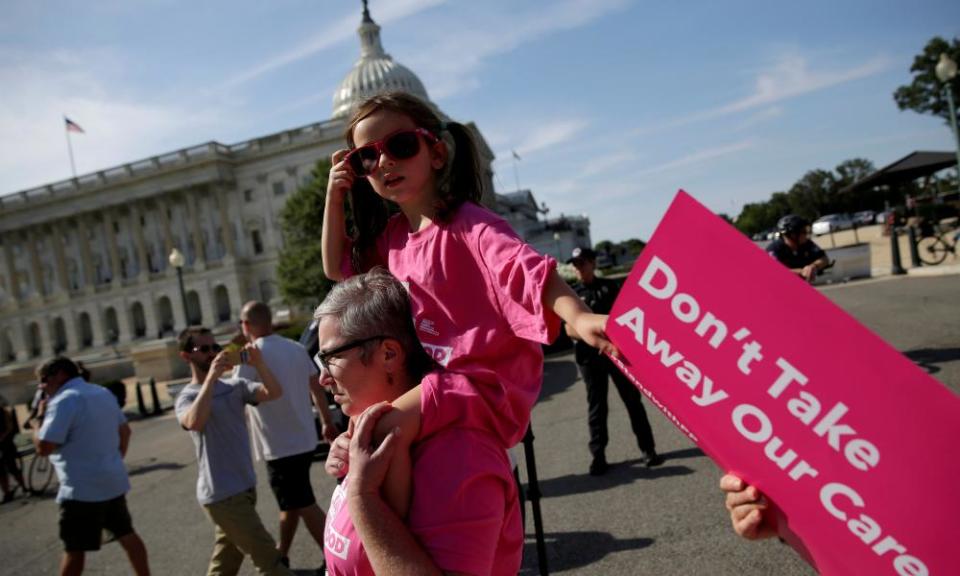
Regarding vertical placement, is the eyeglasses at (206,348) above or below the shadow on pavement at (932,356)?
above

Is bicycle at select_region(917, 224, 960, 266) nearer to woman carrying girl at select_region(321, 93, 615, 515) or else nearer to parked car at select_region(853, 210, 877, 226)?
woman carrying girl at select_region(321, 93, 615, 515)

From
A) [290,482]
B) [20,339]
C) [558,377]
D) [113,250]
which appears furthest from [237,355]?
[20,339]

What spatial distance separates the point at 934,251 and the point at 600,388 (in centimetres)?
1533

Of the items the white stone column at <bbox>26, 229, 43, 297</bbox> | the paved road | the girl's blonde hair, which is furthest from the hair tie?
the white stone column at <bbox>26, 229, 43, 297</bbox>

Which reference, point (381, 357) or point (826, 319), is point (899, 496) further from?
point (381, 357)

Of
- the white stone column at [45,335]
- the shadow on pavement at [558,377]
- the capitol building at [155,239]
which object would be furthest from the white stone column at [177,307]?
the shadow on pavement at [558,377]

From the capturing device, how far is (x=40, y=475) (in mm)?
12641

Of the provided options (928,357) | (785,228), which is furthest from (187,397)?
(928,357)

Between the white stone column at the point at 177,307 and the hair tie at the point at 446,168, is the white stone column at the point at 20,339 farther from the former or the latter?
the hair tie at the point at 446,168

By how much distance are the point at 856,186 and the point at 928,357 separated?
2455 cm

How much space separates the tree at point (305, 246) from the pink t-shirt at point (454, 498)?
39422 millimetres

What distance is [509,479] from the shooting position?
1.56 metres

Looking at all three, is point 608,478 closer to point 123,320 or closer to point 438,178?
point 438,178

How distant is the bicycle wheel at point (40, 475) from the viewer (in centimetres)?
1072
